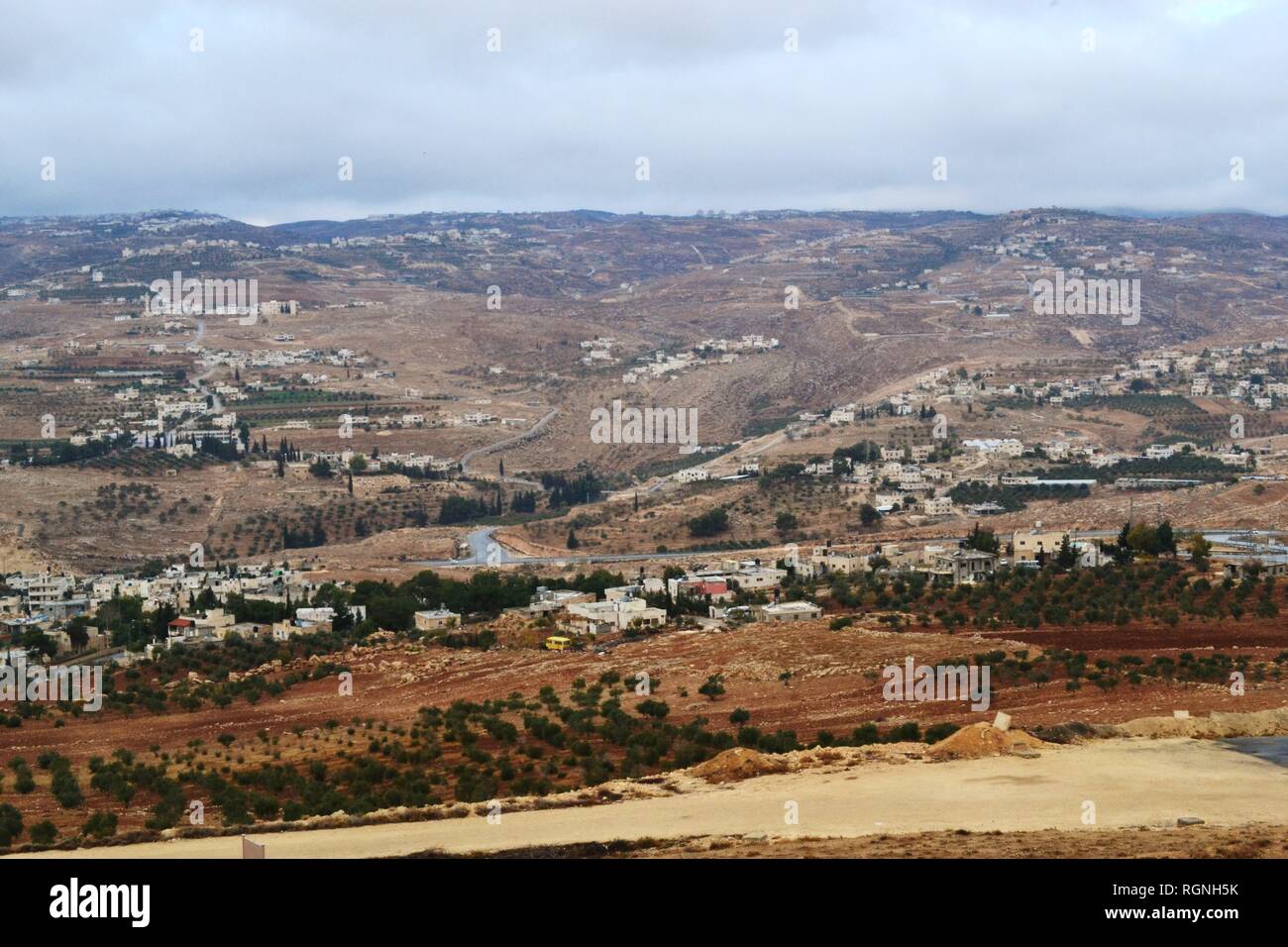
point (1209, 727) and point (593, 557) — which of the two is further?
point (593, 557)

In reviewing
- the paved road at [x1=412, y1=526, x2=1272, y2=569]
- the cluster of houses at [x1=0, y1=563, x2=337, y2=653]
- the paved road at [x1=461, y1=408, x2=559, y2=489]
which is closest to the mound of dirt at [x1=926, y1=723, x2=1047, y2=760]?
the cluster of houses at [x1=0, y1=563, x2=337, y2=653]

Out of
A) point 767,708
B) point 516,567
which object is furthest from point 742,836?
point 516,567

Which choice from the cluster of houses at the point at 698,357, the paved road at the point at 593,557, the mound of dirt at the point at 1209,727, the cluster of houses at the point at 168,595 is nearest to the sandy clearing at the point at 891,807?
the mound of dirt at the point at 1209,727

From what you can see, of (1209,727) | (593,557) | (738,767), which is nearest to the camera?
(738,767)

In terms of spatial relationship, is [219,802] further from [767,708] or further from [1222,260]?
[1222,260]

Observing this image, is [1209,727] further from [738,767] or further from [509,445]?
[509,445]

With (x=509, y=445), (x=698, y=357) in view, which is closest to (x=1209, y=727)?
(x=509, y=445)
